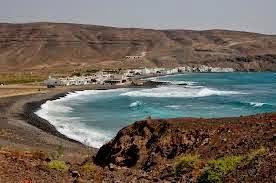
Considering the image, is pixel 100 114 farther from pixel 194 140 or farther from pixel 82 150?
pixel 194 140

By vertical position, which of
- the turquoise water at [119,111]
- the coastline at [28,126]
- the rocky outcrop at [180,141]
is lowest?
the turquoise water at [119,111]

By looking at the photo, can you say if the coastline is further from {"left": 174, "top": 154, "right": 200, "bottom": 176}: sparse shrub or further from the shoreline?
{"left": 174, "top": 154, "right": 200, "bottom": 176}: sparse shrub

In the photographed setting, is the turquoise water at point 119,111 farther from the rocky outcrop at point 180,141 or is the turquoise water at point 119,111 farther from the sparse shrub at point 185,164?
the sparse shrub at point 185,164

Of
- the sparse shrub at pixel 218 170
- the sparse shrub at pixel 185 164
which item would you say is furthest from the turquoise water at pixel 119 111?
the sparse shrub at pixel 218 170

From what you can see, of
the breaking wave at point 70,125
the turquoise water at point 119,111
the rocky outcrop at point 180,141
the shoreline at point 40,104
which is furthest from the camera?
the turquoise water at point 119,111

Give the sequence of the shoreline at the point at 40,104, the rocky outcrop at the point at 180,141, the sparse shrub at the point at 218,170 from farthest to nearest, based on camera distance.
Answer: the shoreline at the point at 40,104, the rocky outcrop at the point at 180,141, the sparse shrub at the point at 218,170

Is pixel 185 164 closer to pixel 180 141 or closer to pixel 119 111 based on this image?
pixel 180 141

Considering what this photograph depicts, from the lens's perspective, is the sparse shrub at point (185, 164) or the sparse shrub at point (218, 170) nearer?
the sparse shrub at point (218, 170)

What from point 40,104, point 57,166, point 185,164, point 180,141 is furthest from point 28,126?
Result: point 185,164

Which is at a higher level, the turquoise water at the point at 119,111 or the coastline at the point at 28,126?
the coastline at the point at 28,126
